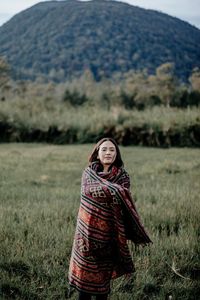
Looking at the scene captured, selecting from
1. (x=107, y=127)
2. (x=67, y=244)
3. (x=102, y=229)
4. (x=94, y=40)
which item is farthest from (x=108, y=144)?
(x=94, y=40)

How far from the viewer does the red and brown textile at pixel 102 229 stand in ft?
10.7

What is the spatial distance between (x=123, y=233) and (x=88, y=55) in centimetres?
10059

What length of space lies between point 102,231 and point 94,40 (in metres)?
112

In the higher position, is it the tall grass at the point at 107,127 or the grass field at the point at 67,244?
the tall grass at the point at 107,127

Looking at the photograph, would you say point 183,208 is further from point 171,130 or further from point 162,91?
point 162,91

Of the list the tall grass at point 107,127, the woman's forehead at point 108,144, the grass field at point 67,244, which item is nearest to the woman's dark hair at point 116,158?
the woman's forehead at point 108,144

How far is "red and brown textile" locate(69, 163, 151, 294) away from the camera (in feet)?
10.7

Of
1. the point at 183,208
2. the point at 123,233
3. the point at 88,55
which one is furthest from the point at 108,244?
the point at 88,55

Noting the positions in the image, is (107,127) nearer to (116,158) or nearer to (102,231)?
(116,158)

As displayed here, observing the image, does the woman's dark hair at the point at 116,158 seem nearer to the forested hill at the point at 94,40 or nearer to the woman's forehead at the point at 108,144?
the woman's forehead at the point at 108,144

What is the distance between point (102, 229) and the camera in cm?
330

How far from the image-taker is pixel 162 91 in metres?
43.3

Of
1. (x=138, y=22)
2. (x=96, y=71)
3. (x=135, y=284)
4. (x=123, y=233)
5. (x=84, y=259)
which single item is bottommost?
(x=135, y=284)

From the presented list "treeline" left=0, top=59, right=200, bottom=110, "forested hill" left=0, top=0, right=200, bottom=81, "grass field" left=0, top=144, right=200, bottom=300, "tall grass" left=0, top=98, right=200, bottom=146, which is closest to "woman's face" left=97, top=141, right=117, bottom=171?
"grass field" left=0, top=144, right=200, bottom=300
